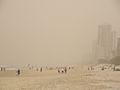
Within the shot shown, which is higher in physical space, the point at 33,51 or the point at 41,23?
the point at 41,23

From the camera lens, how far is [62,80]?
2359mm

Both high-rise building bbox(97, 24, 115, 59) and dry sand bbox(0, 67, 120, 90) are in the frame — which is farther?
high-rise building bbox(97, 24, 115, 59)

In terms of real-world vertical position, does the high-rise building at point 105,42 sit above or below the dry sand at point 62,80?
above

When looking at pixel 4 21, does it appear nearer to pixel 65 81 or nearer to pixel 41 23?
pixel 41 23

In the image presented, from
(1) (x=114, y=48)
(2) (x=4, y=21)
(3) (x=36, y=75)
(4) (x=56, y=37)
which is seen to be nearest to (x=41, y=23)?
(4) (x=56, y=37)

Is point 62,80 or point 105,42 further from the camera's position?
point 105,42

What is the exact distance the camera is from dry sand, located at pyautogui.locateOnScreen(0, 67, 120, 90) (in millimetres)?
2262

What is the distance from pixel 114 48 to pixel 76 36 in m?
0.40

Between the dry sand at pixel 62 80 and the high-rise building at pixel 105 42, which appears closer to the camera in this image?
the dry sand at pixel 62 80

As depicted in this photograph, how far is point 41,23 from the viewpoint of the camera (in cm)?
246

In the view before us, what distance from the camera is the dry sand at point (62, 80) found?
2262mm

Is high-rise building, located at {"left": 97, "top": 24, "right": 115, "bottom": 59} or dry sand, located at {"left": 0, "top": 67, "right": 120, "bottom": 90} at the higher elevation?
high-rise building, located at {"left": 97, "top": 24, "right": 115, "bottom": 59}

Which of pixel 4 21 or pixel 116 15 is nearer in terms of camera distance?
pixel 4 21

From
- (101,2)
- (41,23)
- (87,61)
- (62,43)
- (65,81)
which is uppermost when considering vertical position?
(101,2)
